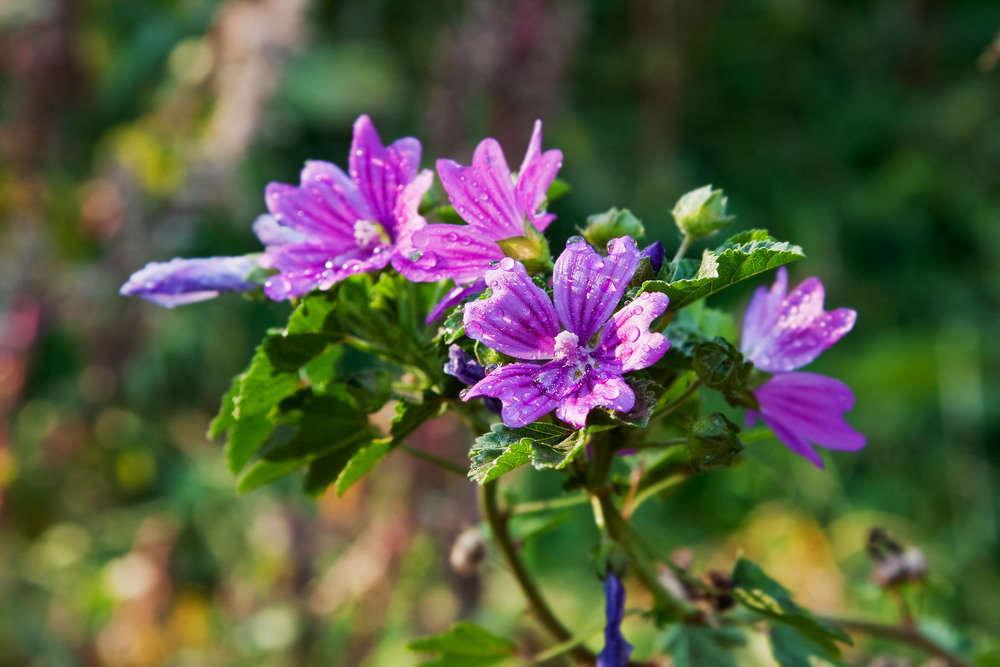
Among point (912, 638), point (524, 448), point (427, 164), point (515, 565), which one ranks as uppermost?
point (524, 448)

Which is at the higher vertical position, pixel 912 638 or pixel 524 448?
pixel 524 448

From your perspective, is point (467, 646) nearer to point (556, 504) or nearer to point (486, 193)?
point (556, 504)

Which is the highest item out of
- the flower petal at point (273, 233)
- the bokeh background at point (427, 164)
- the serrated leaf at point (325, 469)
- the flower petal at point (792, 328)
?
the flower petal at point (273, 233)

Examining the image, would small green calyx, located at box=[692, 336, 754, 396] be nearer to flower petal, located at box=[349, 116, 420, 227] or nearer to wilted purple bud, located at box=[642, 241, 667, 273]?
wilted purple bud, located at box=[642, 241, 667, 273]

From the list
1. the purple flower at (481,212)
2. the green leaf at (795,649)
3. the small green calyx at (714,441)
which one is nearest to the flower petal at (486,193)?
the purple flower at (481,212)

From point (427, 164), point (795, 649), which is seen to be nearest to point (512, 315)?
point (795, 649)

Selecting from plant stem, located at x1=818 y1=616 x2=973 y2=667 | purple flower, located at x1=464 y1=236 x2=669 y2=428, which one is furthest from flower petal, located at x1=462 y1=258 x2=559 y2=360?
plant stem, located at x1=818 y1=616 x2=973 y2=667

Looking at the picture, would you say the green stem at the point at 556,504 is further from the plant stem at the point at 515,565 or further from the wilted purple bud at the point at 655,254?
the wilted purple bud at the point at 655,254

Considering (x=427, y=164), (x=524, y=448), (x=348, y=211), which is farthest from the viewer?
(x=427, y=164)
